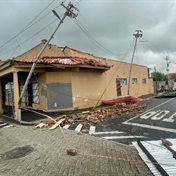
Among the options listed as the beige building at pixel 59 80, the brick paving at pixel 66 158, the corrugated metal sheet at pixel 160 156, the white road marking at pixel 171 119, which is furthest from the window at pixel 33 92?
the corrugated metal sheet at pixel 160 156

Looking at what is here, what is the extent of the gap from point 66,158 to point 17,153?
1985 millimetres

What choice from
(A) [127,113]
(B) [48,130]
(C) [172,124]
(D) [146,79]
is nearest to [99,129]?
(B) [48,130]

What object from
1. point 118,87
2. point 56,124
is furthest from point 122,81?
point 56,124

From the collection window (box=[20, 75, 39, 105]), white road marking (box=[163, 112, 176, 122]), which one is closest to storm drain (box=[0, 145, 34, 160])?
white road marking (box=[163, 112, 176, 122])

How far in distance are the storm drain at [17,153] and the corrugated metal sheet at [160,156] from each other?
3.59 m

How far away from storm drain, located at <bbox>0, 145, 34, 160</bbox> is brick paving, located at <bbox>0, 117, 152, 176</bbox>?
149mm

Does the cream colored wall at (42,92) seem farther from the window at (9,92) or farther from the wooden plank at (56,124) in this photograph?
the window at (9,92)

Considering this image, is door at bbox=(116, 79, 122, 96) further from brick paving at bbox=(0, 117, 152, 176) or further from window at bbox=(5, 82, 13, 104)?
brick paving at bbox=(0, 117, 152, 176)

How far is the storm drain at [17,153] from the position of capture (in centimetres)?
772

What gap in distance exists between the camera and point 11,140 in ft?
33.0

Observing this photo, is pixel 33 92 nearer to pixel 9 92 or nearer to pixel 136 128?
pixel 9 92

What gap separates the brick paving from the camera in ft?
19.6

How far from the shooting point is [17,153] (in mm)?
8062

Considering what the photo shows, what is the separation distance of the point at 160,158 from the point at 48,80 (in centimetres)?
1230
